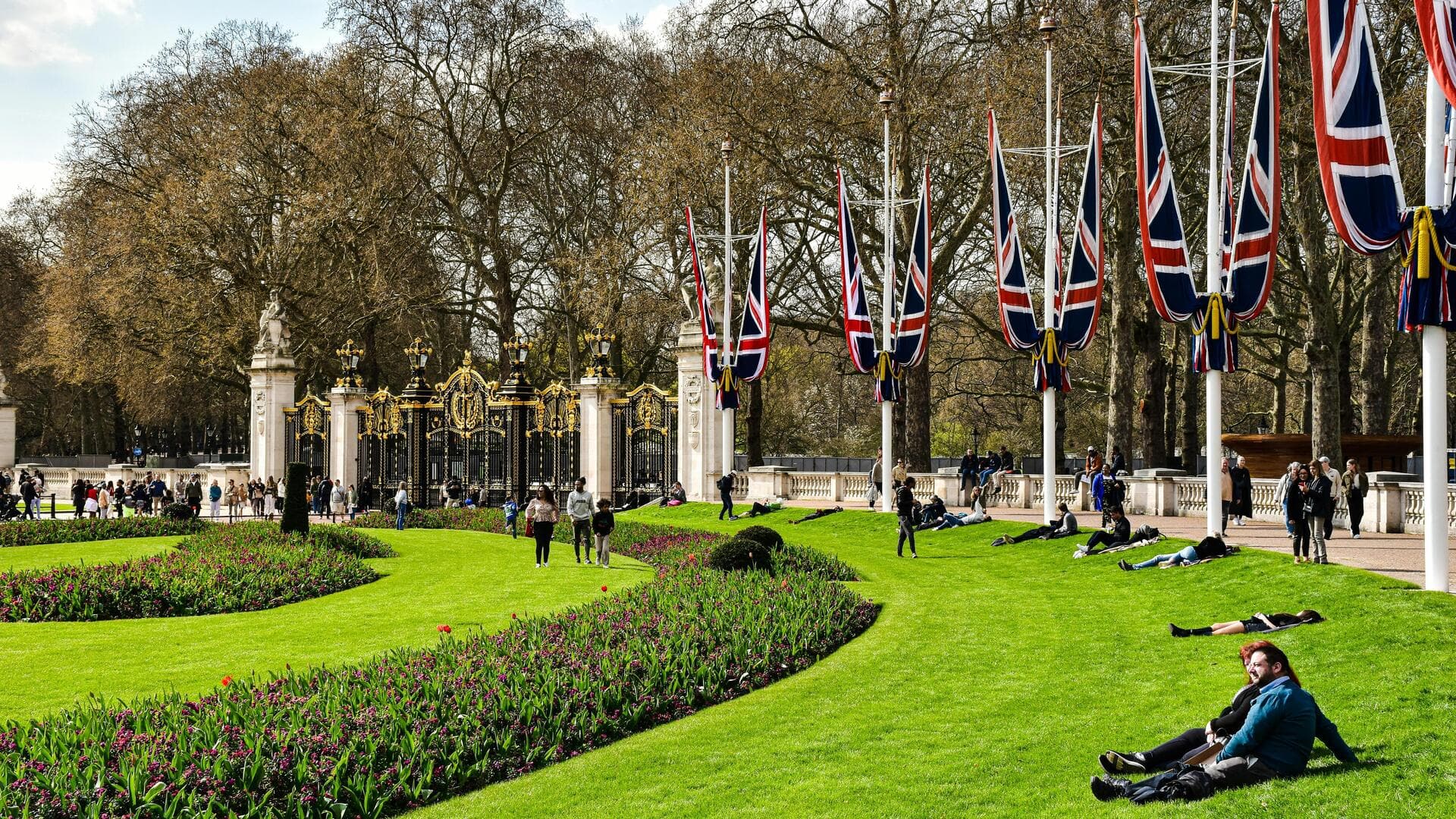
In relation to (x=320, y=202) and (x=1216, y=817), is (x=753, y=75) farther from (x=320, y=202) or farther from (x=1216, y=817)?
(x=1216, y=817)

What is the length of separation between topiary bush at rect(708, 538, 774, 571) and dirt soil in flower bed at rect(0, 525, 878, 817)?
4036 millimetres

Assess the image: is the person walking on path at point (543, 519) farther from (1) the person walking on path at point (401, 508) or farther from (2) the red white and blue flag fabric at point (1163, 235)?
(2) the red white and blue flag fabric at point (1163, 235)

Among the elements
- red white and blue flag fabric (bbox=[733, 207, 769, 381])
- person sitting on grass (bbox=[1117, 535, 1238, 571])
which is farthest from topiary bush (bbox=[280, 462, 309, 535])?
person sitting on grass (bbox=[1117, 535, 1238, 571])

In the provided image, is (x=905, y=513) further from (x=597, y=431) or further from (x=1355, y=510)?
(x=597, y=431)

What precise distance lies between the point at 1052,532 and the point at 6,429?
1671 inches

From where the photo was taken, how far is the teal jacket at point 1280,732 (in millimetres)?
8188

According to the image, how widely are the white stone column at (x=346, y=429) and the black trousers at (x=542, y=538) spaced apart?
60.2 ft

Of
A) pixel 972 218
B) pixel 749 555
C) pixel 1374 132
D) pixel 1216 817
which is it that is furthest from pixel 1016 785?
pixel 972 218

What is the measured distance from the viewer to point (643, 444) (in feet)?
118

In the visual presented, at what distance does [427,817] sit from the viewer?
28.2ft

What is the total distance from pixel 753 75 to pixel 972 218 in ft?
24.0

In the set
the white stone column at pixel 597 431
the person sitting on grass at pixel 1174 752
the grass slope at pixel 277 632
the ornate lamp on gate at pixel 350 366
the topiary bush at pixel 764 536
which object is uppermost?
the ornate lamp on gate at pixel 350 366

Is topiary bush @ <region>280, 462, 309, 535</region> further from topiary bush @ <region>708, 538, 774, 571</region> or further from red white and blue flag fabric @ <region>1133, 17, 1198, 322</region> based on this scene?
red white and blue flag fabric @ <region>1133, 17, 1198, 322</region>

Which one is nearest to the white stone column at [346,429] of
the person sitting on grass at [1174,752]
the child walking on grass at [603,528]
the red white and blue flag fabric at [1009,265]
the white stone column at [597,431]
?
the white stone column at [597,431]
